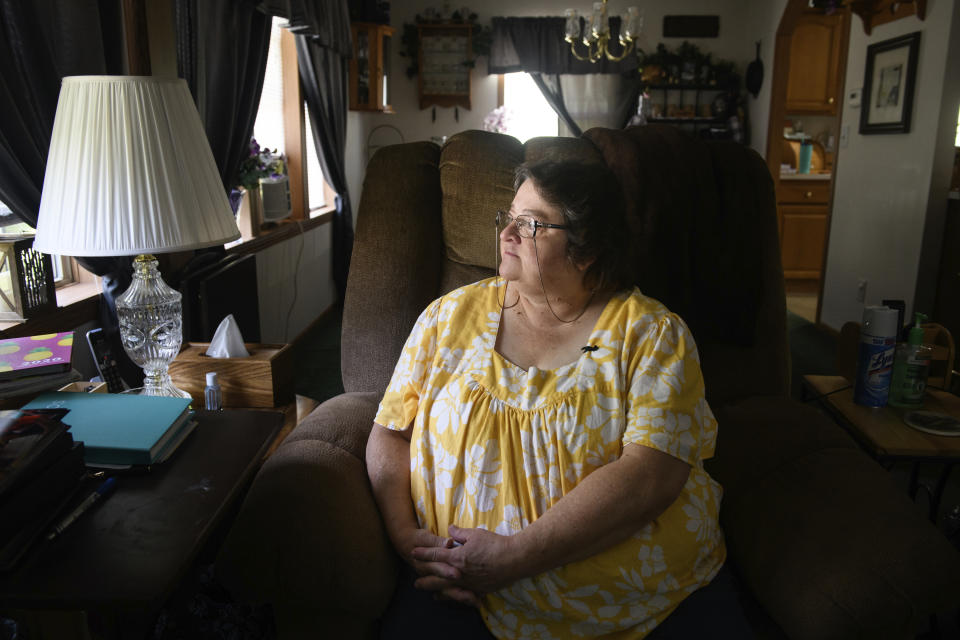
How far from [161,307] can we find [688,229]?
110 cm

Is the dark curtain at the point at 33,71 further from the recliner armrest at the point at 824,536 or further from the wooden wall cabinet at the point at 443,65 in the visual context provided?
the wooden wall cabinet at the point at 443,65

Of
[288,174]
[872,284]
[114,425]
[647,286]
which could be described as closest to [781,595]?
[647,286]

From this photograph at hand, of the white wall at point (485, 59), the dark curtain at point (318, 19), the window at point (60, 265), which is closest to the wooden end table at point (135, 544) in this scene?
the window at point (60, 265)

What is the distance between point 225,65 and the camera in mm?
2730

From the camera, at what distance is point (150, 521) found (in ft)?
2.91

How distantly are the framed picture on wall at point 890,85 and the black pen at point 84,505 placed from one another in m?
3.90

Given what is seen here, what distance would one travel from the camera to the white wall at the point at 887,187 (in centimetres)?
339

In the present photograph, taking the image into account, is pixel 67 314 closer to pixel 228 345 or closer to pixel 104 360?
pixel 104 360

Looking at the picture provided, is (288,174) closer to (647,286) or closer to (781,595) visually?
(647,286)

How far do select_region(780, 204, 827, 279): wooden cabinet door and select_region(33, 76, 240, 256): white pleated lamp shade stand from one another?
527 centimetres

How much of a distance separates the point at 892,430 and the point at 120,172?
1607 mm

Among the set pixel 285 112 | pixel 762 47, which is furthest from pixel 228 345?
pixel 762 47

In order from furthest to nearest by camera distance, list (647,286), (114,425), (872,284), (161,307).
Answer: (872,284), (647,286), (161,307), (114,425)

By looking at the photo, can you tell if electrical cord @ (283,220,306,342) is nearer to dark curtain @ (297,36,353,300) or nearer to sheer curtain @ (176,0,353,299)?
dark curtain @ (297,36,353,300)
